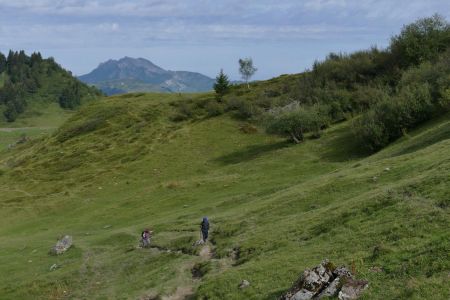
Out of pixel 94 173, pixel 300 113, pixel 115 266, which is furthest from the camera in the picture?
pixel 94 173

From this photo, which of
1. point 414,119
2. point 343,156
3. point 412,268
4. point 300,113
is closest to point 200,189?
point 343,156

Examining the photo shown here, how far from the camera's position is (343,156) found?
206 ft

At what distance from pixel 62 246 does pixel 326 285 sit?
3265 cm

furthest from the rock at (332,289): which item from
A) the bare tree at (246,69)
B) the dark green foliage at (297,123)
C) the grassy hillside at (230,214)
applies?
the bare tree at (246,69)

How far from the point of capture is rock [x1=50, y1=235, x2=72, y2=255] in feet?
150

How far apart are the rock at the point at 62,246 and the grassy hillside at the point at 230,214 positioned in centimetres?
107

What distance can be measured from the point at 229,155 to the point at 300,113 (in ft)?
43.6

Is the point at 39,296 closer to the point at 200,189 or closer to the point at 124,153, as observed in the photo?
the point at 200,189

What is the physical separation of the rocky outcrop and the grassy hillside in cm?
70

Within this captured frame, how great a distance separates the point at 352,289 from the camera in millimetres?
19172

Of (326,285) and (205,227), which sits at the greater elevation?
(326,285)

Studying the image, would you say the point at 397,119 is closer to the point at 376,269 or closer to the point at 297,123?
the point at 297,123

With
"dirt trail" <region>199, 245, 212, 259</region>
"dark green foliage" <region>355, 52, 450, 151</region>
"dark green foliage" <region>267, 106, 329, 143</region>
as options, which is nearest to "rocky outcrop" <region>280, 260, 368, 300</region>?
"dirt trail" <region>199, 245, 212, 259</region>

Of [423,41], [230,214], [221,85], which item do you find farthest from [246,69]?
[230,214]
